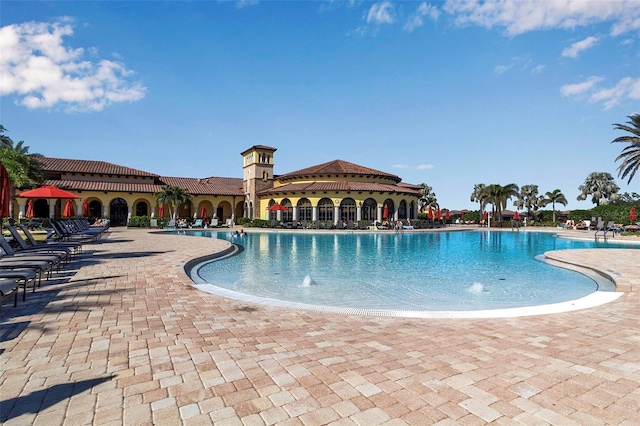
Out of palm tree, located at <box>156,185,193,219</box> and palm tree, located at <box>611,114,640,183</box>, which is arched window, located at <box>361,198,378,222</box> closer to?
palm tree, located at <box>156,185,193,219</box>

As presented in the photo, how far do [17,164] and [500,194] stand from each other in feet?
168

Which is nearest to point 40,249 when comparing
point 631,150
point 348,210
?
point 348,210

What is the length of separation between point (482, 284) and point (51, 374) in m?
9.47

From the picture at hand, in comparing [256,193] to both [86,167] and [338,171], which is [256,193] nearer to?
[338,171]

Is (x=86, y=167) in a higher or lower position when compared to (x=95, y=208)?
higher

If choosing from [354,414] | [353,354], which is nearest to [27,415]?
[354,414]

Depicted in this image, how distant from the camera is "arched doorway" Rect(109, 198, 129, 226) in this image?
4041 cm

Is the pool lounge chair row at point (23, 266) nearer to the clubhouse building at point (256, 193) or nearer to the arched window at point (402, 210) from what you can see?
the clubhouse building at point (256, 193)

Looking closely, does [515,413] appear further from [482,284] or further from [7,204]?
[7,204]

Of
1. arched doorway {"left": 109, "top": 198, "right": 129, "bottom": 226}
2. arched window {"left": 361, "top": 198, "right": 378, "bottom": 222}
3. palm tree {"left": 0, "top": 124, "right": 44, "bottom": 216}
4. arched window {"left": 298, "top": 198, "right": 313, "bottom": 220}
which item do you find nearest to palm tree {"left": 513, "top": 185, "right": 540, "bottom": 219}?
arched window {"left": 361, "top": 198, "right": 378, "bottom": 222}

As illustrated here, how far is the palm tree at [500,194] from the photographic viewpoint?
47625 millimetres

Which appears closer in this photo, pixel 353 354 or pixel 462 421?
pixel 462 421

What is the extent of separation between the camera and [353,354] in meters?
3.88

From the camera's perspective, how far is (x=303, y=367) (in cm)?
349
